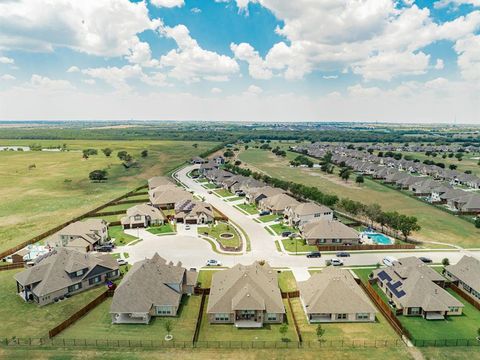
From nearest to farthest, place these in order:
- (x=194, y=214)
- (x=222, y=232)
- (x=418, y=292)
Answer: (x=418, y=292)
(x=222, y=232)
(x=194, y=214)

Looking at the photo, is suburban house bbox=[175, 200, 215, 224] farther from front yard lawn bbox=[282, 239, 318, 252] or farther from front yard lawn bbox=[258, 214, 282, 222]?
front yard lawn bbox=[282, 239, 318, 252]

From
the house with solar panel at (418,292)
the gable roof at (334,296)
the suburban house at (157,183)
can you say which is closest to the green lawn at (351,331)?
the gable roof at (334,296)

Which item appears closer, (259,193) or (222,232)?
(222,232)

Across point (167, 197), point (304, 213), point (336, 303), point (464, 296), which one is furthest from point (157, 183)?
point (464, 296)

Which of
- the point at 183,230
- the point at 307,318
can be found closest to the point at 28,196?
the point at 183,230

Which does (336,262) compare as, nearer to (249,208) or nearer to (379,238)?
(379,238)

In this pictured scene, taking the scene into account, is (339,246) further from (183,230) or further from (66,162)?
(66,162)

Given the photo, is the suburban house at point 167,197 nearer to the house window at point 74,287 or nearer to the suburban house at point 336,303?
the house window at point 74,287
